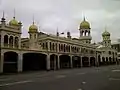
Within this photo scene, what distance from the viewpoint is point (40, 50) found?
40.7m

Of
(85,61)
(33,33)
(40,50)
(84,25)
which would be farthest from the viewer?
(84,25)

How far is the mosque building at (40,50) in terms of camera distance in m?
35.7

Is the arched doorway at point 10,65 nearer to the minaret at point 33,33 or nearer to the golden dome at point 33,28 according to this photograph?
the minaret at point 33,33

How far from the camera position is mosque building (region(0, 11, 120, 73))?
35.7 m

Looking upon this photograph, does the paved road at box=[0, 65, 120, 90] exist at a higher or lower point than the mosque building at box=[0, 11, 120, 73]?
lower

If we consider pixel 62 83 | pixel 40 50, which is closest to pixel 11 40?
pixel 40 50

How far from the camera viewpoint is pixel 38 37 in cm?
5100

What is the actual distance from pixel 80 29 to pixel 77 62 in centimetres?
1690

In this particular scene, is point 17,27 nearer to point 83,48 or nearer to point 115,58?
point 83,48

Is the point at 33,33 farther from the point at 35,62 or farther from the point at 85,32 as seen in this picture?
the point at 85,32

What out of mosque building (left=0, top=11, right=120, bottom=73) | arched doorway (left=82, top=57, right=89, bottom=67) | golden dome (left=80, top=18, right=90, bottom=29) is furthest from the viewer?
golden dome (left=80, top=18, right=90, bottom=29)

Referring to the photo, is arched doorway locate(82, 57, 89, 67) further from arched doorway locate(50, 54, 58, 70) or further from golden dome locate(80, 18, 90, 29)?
arched doorway locate(50, 54, 58, 70)

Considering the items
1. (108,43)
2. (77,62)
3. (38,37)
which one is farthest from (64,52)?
(108,43)

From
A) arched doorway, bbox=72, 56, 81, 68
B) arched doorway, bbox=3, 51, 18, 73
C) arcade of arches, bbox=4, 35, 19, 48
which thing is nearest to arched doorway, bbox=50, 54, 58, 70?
arched doorway, bbox=72, 56, 81, 68
